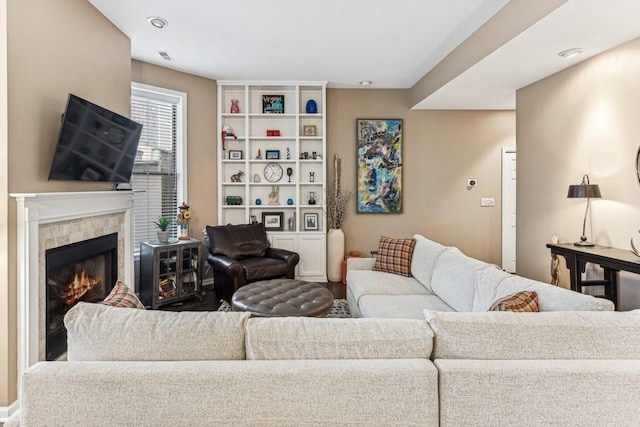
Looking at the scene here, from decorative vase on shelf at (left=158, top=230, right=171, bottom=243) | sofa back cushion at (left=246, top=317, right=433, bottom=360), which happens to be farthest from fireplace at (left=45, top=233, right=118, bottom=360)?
sofa back cushion at (left=246, top=317, right=433, bottom=360)

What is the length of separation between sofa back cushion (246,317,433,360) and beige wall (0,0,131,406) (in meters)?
1.81

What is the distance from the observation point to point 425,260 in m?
3.29

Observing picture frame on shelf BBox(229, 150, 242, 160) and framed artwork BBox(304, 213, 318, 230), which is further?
framed artwork BBox(304, 213, 318, 230)

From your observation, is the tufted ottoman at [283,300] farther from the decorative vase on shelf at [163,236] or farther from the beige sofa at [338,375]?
the decorative vase on shelf at [163,236]

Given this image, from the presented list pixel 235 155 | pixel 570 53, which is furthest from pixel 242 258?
pixel 570 53

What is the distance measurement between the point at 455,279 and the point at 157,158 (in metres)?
3.71

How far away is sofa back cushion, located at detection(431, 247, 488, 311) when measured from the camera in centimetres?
248

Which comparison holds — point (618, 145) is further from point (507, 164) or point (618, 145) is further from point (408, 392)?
point (408, 392)

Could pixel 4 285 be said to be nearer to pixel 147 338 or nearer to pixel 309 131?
pixel 147 338

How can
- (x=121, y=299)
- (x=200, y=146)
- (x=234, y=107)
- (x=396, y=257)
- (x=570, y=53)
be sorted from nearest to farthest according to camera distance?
(x=121, y=299) → (x=570, y=53) → (x=396, y=257) → (x=200, y=146) → (x=234, y=107)

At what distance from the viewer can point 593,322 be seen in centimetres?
131

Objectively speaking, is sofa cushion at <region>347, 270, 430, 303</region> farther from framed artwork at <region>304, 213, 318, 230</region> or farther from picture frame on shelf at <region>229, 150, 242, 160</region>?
picture frame on shelf at <region>229, 150, 242, 160</region>

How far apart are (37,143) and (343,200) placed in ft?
12.0

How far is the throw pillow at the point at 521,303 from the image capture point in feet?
5.37
